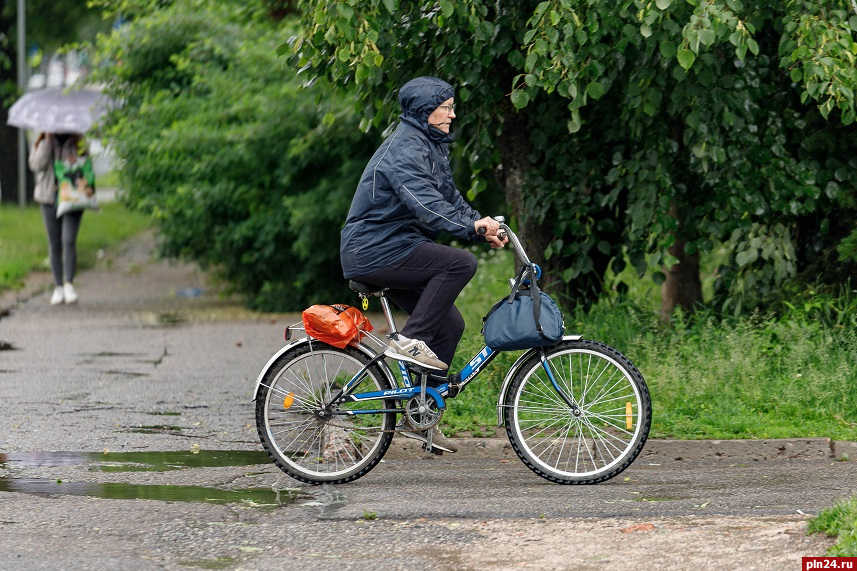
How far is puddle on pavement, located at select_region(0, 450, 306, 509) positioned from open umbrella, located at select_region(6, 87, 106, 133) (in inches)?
321

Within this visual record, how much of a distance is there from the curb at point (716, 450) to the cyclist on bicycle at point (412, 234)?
81 centimetres

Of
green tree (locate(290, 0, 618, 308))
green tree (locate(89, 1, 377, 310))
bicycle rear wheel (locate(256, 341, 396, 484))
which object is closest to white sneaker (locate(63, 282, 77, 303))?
green tree (locate(89, 1, 377, 310))

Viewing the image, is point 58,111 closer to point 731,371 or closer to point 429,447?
point 731,371

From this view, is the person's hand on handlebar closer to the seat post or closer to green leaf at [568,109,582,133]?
the seat post

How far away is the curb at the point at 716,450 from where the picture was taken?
709 centimetres

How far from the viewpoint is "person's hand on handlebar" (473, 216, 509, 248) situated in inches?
252

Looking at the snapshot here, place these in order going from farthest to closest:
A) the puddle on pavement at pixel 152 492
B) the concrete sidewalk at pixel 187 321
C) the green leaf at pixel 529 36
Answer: the green leaf at pixel 529 36, the concrete sidewalk at pixel 187 321, the puddle on pavement at pixel 152 492

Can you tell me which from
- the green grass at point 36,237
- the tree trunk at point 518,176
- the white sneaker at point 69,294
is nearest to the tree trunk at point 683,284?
the tree trunk at point 518,176

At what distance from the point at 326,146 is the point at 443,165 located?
7.29 metres

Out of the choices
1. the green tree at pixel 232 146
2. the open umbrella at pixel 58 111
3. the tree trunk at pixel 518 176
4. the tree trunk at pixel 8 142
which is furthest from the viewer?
the tree trunk at pixel 8 142

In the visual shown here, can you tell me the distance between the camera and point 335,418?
684cm

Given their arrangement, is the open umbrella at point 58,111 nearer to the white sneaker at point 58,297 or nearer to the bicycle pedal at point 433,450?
the white sneaker at point 58,297

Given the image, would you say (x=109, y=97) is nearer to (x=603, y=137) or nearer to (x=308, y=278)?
(x=308, y=278)

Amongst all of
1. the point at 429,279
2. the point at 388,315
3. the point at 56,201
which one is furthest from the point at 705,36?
the point at 56,201
